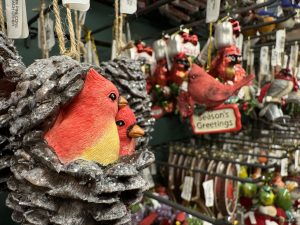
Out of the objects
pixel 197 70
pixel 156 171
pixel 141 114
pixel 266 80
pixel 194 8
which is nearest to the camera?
pixel 141 114

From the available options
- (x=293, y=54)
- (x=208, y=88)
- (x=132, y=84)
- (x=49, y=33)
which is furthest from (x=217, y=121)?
(x=293, y=54)

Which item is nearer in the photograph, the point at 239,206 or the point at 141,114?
the point at 141,114

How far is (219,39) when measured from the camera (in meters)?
0.79

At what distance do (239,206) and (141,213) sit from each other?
50cm

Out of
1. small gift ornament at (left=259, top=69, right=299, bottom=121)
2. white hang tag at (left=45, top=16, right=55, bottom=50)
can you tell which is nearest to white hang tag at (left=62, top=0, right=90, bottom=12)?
white hang tag at (left=45, top=16, right=55, bottom=50)

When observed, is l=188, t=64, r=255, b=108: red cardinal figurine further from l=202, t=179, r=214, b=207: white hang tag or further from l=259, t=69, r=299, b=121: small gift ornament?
l=259, t=69, r=299, b=121: small gift ornament

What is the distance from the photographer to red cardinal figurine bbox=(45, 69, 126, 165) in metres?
0.32

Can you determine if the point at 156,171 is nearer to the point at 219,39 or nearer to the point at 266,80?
the point at 219,39

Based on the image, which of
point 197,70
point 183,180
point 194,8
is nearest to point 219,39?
point 197,70

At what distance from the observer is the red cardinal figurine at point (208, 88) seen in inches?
29.1

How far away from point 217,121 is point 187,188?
0.28 metres

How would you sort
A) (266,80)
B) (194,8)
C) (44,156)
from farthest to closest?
(266,80) → (194,8) → (44,156)

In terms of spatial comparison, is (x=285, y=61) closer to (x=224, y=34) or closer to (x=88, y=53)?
(x=224, y=34)

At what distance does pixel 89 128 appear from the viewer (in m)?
0.32
